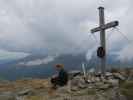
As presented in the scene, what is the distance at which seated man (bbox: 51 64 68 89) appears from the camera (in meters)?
25.7

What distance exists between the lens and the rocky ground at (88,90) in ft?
77.8

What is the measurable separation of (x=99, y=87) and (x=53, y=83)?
10.2ft

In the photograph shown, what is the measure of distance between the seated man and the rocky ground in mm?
419

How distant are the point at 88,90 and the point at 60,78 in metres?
2.18

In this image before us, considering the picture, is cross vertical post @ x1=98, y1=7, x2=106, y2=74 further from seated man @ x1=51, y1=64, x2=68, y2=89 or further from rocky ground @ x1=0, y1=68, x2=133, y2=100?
seated man @ x1=51, y1=64, x2=68, y2=89

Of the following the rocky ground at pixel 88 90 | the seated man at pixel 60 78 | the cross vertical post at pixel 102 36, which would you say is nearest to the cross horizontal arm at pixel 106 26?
the cross vertical post at pixel 102 36

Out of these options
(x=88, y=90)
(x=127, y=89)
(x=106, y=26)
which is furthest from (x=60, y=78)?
(x=106, y=26)

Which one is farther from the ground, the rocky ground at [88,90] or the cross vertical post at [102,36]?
the cross vertical post at [102,36]

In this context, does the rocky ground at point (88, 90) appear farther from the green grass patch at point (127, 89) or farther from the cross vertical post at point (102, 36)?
the cross vertical post at point (102, 36)

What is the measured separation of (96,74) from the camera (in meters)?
28.0

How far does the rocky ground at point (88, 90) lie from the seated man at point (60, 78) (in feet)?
1.37

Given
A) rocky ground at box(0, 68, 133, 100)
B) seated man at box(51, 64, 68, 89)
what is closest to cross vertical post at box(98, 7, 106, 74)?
rocky ground at box(0, 68, 133, 100)

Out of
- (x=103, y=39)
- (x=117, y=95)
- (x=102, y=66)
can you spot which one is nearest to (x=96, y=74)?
(x=102, y=66)

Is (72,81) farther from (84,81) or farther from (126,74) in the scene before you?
(126,74)
